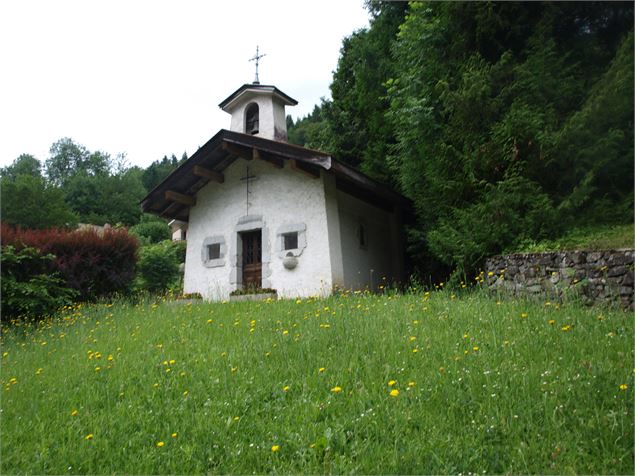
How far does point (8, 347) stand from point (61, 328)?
3.26ft

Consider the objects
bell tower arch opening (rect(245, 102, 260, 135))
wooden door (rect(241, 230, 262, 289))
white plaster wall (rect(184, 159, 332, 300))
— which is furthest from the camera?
bell tower arch opening (rect(245, 102, 260, 135))

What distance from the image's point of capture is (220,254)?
12641 millimetres

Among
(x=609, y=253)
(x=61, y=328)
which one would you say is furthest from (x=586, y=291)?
(x=61, y=328)

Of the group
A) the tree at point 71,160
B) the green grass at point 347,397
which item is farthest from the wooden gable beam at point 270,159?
the tree at point 71,160

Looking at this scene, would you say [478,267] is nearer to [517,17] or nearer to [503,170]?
[503,170]

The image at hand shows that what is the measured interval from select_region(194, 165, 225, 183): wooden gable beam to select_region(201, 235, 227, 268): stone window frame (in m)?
1.62

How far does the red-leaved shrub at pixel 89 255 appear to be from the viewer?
12.3 metres

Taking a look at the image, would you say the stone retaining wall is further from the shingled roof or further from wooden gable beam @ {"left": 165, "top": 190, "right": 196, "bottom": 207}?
wooden gable beam @ {"left": 165, "top": 190, "right": 196, "bottom": 207}

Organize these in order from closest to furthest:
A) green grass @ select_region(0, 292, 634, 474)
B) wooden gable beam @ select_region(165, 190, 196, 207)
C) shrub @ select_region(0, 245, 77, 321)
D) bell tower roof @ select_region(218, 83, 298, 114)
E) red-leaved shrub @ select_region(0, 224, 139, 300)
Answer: green grass @ select_region(0, 292, 634, 474), shrub @ select_region(0, 245, 77, 321), red-leaved shrub @ select_region(0, 224, 139, 300), wooden gable beam @ select_region(165, 190, 196, 207), bell tower roof @ select_region(218, 83, 298, 114)

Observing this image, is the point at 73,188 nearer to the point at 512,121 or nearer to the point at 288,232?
the point at 288,232

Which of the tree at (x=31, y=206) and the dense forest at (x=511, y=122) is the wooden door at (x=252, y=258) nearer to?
the dense forest at (x=511, y=122)

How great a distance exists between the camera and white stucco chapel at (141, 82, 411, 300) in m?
11.1

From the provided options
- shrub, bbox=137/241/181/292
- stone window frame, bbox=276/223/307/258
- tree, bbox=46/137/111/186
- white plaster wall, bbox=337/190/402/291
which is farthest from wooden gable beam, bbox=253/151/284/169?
tree, bbox=46/137/111/186

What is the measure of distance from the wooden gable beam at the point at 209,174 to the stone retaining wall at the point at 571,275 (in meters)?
7.87
